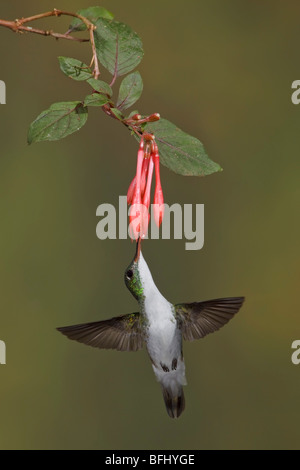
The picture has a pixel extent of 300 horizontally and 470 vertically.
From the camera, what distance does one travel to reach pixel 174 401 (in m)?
0.77

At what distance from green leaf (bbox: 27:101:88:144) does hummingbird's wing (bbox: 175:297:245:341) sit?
10.2 inches

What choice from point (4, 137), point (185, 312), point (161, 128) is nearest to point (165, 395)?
point (185, 312)

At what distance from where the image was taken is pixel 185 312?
724 mm

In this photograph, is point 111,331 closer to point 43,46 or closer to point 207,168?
point 207,168

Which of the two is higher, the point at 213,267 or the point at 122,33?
the point at 213,267

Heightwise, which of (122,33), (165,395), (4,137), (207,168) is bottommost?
(165,395)

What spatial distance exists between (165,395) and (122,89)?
0.42 meters

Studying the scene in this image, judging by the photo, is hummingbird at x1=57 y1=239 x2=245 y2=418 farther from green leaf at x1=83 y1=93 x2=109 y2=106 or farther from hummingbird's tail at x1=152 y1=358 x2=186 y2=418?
green leaf at x1=83 y1=93 x2=109 y2=106

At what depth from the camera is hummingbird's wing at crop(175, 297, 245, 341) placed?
645 millimetres

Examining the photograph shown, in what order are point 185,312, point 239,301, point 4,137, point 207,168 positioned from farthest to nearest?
point 4,137 < point 185,312 < point 239,301 < point 207,168
